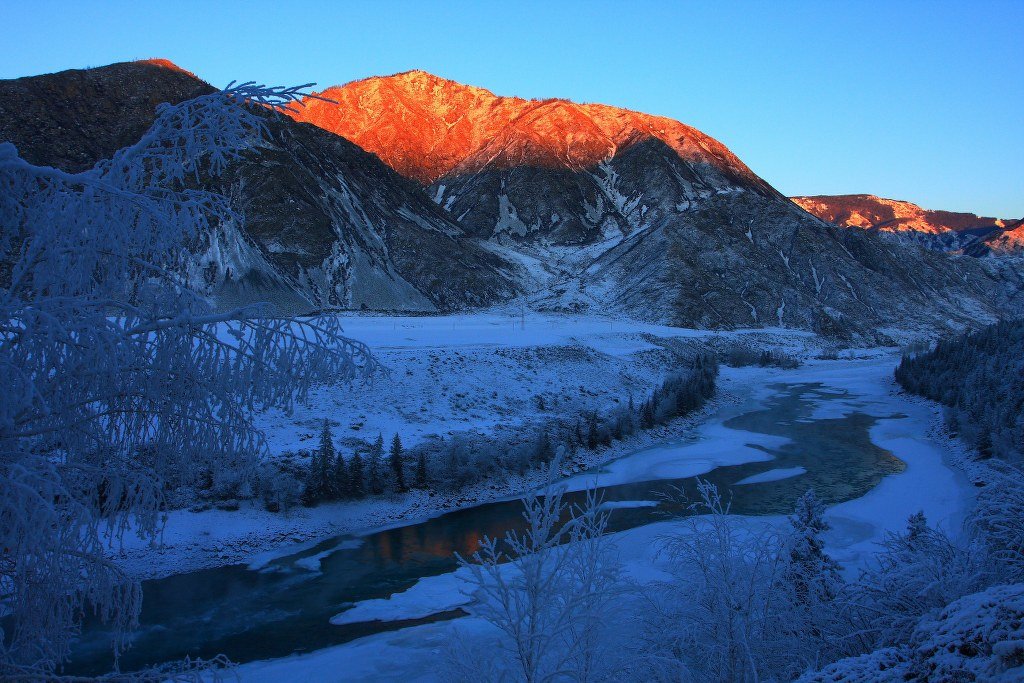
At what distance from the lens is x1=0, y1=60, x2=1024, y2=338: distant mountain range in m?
62.1

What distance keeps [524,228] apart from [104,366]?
127 metres

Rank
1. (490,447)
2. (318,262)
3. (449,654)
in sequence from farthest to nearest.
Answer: (318,262), (490,447), (449,654)

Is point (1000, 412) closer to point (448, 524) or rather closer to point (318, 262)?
point (448, 524)

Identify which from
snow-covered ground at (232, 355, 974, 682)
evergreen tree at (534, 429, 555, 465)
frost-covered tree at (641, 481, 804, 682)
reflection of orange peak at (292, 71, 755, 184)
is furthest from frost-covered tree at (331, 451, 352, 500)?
reflection of orange peak at (292, 71, 755, 184)

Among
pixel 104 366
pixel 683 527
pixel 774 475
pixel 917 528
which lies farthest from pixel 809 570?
pixel 774 475

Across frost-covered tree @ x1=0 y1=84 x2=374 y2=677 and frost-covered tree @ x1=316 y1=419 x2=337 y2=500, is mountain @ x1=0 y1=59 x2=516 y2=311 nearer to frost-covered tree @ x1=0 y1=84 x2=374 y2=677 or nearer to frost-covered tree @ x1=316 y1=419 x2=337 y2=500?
frost-covered tree @ x1=316 y1=419 x2=337 y2=500

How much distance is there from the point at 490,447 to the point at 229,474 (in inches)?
387

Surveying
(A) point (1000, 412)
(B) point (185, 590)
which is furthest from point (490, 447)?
(A) point (1000, 412)

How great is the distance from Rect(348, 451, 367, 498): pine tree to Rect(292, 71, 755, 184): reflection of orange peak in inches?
5171

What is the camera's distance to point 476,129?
172250 millimetres

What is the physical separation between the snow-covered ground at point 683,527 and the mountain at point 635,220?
4192 centimetres

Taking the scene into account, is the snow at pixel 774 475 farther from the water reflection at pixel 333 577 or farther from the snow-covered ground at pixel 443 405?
the snow-covered ground at pixel 443 405

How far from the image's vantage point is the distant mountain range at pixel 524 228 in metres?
62.1

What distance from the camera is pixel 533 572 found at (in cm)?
641
